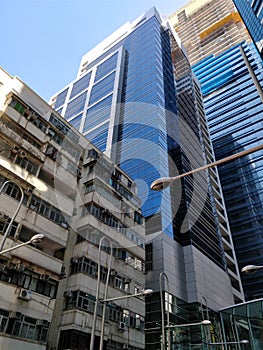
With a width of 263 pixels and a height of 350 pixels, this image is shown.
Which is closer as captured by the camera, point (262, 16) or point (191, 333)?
point (191, 333)

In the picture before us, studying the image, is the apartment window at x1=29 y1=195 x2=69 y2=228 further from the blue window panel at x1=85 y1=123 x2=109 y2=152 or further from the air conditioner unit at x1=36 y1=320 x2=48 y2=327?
the blue window panel at x1=85 y1=123 x2=109 y2=152

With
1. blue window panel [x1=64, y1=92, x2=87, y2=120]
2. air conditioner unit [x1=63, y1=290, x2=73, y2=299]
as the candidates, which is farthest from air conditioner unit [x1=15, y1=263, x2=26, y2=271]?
blue window panel [x1=64, y1=92, x2=87, y2=120]

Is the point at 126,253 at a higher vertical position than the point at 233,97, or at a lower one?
lower

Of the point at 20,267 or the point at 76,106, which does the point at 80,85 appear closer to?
the point at 76,106

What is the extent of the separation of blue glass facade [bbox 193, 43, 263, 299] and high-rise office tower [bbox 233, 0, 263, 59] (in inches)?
159

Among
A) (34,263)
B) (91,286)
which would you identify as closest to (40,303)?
(34,263)

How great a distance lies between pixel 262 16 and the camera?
4984cm

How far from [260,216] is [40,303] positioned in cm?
5365

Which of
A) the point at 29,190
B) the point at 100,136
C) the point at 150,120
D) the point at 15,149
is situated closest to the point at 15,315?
the point at 29,190

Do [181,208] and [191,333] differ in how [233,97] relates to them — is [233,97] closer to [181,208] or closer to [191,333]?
[181,208]

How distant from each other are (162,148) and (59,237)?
81.5 ft

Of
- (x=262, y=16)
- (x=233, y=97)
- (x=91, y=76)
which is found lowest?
(x=262, y=16)

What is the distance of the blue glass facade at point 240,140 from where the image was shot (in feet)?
191

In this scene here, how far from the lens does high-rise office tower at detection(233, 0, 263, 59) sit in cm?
5042
